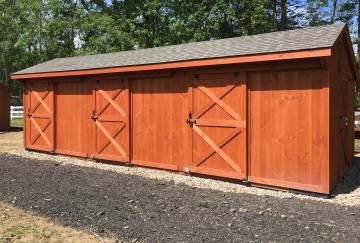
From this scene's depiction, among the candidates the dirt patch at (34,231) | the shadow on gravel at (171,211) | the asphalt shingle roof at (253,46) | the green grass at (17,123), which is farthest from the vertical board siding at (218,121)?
the green grass at (17,123)

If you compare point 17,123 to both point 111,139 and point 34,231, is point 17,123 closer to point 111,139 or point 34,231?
point 111,139

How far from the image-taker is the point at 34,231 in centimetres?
478

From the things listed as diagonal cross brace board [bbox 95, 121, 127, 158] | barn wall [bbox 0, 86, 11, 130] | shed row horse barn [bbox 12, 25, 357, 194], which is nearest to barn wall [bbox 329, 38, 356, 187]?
shed row horse barn [bbox 12, 25, 357, 194]

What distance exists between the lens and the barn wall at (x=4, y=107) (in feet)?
64.7

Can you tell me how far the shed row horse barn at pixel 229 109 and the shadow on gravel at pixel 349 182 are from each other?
20 centimetres

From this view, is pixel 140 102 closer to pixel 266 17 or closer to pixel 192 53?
pixel 192 53

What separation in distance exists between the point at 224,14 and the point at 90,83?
14.3m

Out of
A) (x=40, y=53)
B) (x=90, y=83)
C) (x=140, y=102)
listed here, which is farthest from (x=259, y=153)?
(x=40, y=53)

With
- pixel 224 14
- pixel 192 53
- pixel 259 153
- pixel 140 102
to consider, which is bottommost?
pixel 259 153

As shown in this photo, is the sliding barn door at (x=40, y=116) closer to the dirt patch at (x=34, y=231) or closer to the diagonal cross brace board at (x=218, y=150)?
the diagonal cross brace board at (x=218, y=150)

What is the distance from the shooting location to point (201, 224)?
16.1 ft

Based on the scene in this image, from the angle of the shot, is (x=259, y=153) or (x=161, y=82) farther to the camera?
(x=161, y=82)

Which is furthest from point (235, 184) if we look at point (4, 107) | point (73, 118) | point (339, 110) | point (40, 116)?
point (4, 107)

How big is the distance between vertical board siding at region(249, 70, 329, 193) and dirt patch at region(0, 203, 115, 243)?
3498mm
